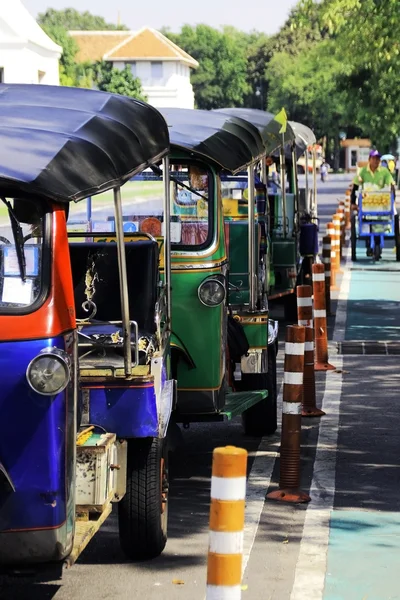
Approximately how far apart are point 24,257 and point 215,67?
171 m

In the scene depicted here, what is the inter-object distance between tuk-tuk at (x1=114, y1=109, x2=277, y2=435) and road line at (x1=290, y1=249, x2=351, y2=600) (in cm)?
59

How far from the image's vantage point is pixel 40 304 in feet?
A: 19.5

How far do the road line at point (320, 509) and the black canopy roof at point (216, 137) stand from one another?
2.14m

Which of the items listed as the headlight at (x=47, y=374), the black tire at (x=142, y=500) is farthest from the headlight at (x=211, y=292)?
the headlight at (x=47, y=374)

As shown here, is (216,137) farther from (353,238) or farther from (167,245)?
(353,238)

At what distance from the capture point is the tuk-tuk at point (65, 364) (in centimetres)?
585

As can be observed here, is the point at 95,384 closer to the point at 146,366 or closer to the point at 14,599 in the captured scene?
the point at 146,366

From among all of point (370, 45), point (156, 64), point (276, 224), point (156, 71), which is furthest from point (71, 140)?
point (156, 71)

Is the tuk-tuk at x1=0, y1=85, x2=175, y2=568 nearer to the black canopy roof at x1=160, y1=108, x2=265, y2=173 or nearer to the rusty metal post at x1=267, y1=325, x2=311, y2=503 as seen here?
the rusty metal post at x1=267, y1=325, x2=311, y2=503

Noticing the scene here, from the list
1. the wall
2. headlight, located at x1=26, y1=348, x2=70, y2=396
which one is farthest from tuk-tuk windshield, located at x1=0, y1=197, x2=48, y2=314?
the wall

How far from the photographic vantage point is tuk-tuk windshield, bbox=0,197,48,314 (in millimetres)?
5988

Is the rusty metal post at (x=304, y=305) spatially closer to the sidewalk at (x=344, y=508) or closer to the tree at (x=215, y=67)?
the sidewalk at (x=344, y=508)

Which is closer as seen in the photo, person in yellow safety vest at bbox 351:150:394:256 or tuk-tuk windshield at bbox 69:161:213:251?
tuk-tuk windshield at bbox 69:161:213:251

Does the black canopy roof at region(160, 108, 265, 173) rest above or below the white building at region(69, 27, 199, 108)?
below
